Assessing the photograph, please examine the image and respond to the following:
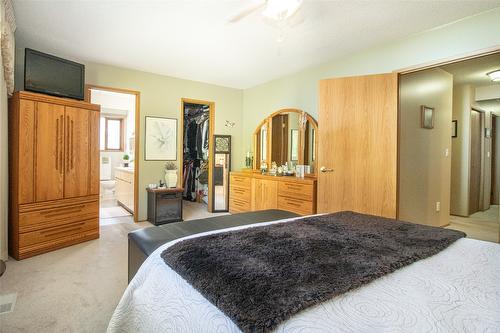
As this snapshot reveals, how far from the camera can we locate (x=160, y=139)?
434cm

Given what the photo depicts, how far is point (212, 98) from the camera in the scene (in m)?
4.89

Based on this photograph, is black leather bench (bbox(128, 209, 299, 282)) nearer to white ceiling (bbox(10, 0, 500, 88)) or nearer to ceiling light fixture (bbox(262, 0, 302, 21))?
ceiling light fixture (bbox(262, 0, 302, 21))

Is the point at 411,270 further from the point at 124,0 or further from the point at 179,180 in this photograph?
the point at 179,180

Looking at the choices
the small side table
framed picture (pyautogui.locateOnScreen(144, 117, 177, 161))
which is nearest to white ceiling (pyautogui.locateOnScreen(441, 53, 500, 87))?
framed picture (pyautogui.locateOnScreen(144, 117, 177, 161))

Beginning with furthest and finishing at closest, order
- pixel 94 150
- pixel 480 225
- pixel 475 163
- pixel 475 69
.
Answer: pixel 475 163
pixel 480 225
pixel 475 69
pixel 94 150

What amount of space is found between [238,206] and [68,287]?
2903 millimetres

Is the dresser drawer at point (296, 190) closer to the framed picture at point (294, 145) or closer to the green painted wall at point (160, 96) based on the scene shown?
the framed picture at point (294, 145)

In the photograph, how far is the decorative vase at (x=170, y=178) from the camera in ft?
13.8

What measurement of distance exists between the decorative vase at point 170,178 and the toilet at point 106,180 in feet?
8.81

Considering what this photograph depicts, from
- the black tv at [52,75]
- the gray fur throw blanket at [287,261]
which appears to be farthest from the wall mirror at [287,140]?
the black tv at [52,75]

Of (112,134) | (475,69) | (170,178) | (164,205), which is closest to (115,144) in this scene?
(112,134)

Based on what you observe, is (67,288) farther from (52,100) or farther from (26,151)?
(52,100)

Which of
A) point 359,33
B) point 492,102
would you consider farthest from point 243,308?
point 492,102

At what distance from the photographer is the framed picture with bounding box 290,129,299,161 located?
13.4ft
